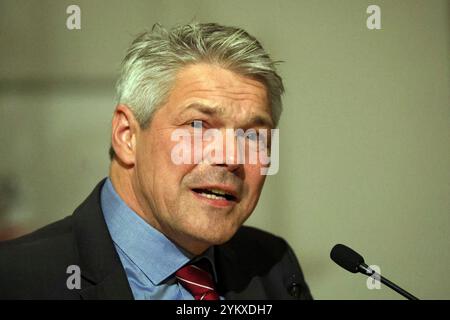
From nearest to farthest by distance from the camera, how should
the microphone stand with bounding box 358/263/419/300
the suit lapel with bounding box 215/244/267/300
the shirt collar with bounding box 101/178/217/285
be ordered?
the microphone stand with bounding box 358/263/419/300
the shirt collar with bounding box 101/178/217/285
the suit lapel with bounding box 215/244/267/300

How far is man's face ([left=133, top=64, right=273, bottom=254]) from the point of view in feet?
3.32

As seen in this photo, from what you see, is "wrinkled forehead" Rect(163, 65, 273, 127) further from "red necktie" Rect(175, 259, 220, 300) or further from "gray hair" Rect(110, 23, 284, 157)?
"red necktie" Rect(175, 259, 220, 300)

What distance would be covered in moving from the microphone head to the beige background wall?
0.53 m

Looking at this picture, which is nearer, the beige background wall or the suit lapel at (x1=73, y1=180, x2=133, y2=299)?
the suit lapel at (x1=73, y1=180, x2=133, y2=299)

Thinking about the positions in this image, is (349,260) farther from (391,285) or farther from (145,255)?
A: (145,255)

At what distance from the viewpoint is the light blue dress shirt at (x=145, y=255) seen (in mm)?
1044

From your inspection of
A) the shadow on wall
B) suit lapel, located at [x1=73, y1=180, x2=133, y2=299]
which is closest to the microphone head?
suit lapel, located at [x1=73, y1=180, x2=133, y2=299]

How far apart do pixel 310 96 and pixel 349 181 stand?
0.91 feet

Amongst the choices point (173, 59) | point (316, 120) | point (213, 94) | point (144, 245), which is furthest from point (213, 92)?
point (316, 120)

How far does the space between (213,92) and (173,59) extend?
11cm

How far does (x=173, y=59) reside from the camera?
41.1 inches
